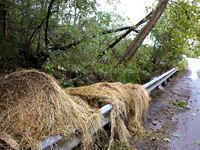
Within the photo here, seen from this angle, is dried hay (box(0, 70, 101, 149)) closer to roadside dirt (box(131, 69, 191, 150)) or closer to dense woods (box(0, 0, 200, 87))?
roadside dirt (box(131, 69, 191, 150))

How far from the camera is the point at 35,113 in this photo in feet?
7.84

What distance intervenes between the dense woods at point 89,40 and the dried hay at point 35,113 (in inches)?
120

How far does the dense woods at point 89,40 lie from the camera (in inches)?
290

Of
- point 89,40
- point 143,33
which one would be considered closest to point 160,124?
point 89,40

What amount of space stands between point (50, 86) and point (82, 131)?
92 cm

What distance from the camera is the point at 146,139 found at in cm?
377

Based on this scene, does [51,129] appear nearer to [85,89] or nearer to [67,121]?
[67,121]

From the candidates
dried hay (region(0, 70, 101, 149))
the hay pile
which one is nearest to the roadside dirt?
the hay pile

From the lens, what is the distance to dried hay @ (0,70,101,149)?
2.05 meters

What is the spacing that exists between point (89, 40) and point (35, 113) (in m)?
5.79

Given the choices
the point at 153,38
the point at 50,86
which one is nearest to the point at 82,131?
the point at 50,86

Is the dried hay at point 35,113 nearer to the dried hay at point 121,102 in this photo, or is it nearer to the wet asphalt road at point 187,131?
the dried hay at point 121,102

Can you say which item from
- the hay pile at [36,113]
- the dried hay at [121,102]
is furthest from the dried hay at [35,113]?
the dried hay at [121,102]

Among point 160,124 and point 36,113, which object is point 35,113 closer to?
point 36,113
